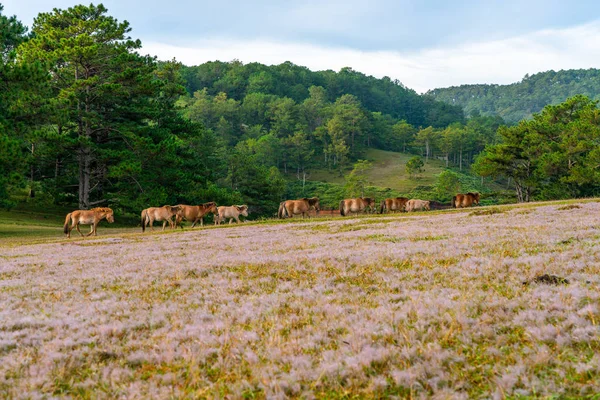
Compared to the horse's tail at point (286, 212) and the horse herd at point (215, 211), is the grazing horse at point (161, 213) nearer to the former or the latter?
the horse herd at point (215, 211)

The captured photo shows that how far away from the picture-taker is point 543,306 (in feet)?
19.9

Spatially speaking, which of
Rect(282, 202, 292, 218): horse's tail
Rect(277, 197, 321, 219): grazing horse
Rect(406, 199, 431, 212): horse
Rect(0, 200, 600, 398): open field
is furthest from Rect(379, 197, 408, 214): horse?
Rect(0, 200, 600, 398): open field


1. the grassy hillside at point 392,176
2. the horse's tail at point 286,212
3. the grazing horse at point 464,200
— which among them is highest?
the grassy hillside at point 392,176

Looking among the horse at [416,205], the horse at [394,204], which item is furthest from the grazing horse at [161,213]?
the horse at [416,205]

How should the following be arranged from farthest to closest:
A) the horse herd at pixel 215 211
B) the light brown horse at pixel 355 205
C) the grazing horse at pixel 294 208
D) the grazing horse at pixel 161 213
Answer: the light brown horse at pixel 355 205 < the grazing horse at pixel 294 208 < the grazing horse at pixel 161 213 < the horse herd at pixel 215 211

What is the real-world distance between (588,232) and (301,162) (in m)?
181

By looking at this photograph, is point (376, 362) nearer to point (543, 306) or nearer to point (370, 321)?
point (370, 321)

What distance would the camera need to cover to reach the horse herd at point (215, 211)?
3521cm

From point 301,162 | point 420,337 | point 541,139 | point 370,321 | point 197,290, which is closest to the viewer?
point 420,337

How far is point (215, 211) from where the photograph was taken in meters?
41.2

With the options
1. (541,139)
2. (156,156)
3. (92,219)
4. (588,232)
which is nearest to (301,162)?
(541,139)

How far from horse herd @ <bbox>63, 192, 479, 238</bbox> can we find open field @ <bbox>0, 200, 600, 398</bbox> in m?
27.0

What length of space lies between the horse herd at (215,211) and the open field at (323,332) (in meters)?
27.0

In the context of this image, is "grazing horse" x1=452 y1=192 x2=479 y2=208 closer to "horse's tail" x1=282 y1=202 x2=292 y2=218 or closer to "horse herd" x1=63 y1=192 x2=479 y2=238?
"horse herd" x1=63 y1=192 x2=479 y2=238
